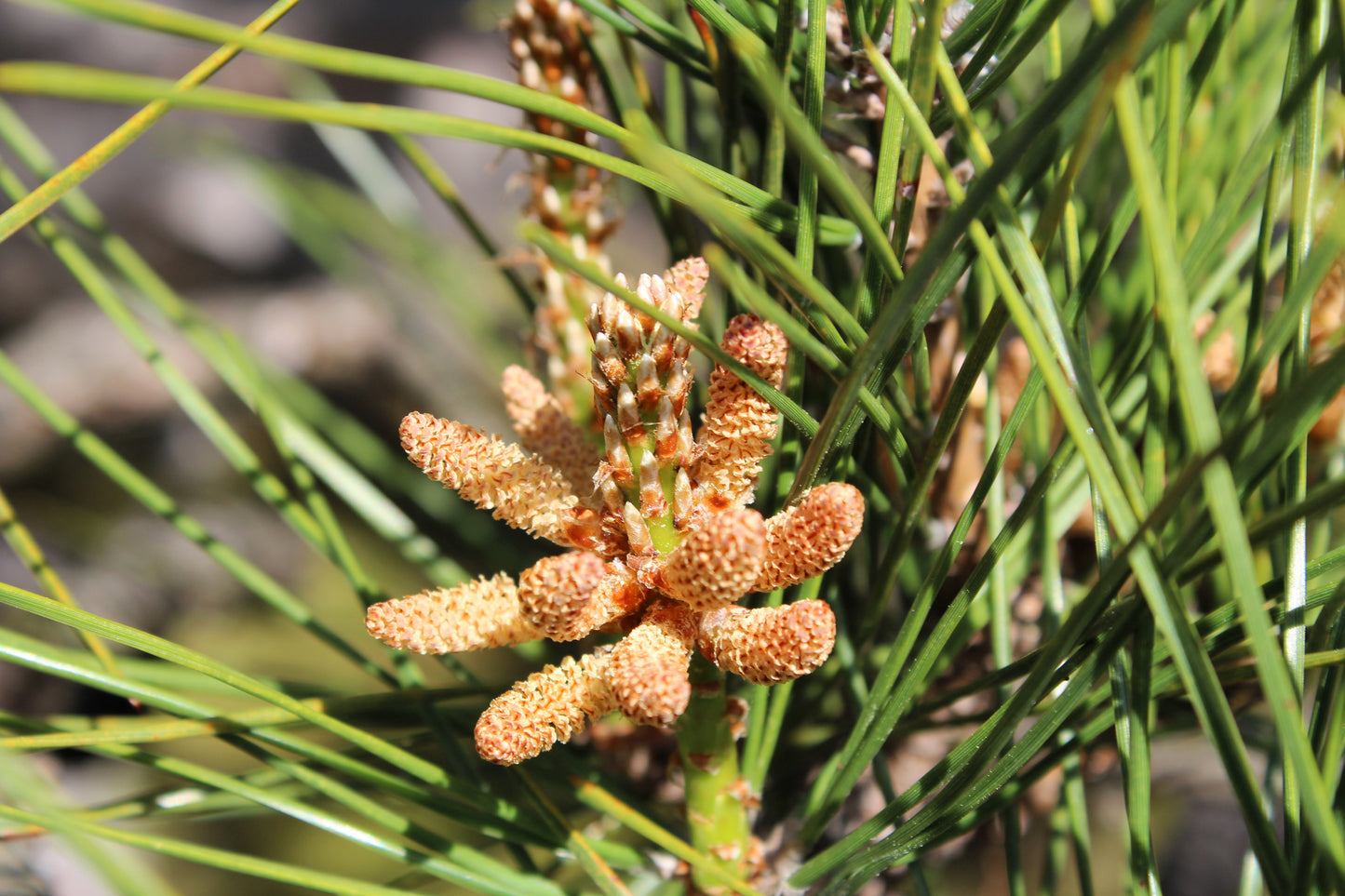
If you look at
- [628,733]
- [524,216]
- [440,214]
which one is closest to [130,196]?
[440,214]

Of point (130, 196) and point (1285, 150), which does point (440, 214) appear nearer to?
point (130, 196)

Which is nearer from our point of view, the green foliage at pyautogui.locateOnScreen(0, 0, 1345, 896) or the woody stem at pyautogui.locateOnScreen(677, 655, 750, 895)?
the green foliage at pyautogui.locateOnScreen(0, 0, 1345, 896)

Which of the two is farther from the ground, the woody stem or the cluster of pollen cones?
the cluster of pollen cones

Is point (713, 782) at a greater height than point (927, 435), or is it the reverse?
point (927, 435)

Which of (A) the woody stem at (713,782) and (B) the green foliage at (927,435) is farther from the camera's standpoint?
(A) the woody stem at (713,782)

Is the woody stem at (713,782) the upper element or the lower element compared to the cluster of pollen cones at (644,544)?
lower
